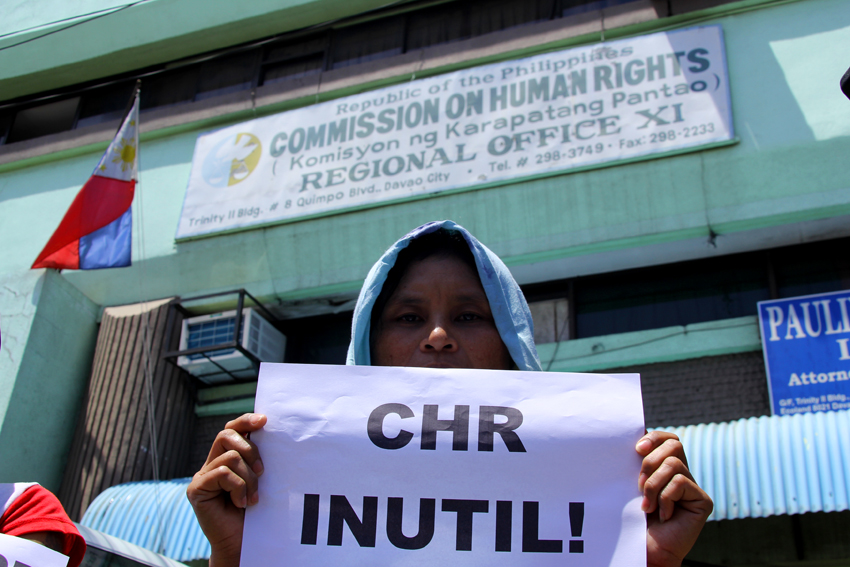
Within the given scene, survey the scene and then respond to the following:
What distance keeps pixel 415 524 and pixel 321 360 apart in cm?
648

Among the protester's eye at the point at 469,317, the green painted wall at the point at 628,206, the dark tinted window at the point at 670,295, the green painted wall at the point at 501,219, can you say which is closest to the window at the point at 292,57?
the green painted wall at the point at 501,219

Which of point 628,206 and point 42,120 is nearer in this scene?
point 628,206

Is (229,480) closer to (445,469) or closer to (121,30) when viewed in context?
(445,469)

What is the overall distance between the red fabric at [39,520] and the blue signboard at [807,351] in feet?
16.8

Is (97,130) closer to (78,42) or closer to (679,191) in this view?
(78,42)

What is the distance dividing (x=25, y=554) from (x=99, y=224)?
19.3 feet

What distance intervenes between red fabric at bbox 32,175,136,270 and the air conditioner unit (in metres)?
1.25

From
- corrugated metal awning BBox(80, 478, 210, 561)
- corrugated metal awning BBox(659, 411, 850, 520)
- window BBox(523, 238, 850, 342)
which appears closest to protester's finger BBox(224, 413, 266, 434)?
corrugated metal awning BBox(659, 411, 850, 520)

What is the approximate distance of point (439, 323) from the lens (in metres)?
→ 1.78

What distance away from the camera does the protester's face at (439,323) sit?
5.68 ft

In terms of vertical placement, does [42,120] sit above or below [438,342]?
above

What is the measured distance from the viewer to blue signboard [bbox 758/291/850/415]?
5504 mm

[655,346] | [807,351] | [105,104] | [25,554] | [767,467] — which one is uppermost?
[105,104]

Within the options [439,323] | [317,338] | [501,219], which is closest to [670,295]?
[501,219]
